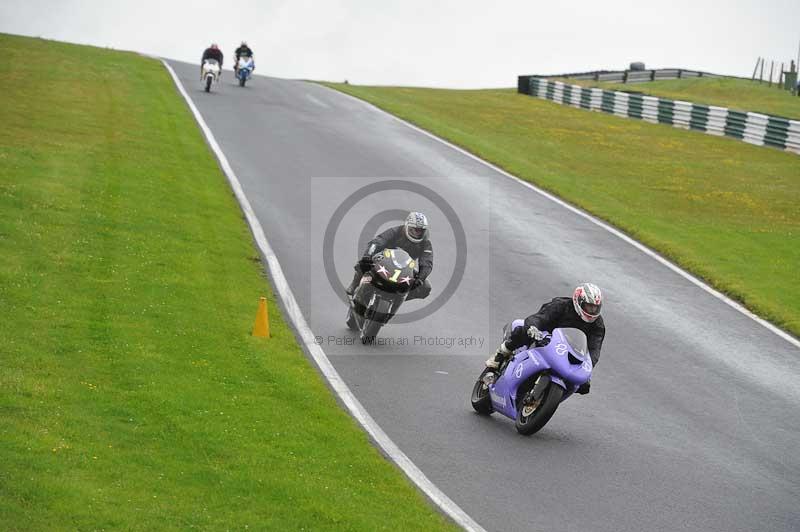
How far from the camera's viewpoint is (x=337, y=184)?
83.4 feet

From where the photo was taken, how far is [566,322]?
11.7 m

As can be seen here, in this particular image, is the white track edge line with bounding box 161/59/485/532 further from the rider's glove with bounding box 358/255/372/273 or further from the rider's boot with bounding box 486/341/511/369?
the rider's boot with bounding box 486/341/511/369

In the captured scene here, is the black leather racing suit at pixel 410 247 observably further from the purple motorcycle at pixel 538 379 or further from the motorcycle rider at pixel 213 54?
the motorcycle rider at pixel 213 54

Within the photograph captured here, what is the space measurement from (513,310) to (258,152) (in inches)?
513

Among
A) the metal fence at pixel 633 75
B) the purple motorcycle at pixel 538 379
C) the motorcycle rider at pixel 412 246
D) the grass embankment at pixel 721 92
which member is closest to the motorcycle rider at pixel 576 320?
the purple motorcycle at pixel 538 379

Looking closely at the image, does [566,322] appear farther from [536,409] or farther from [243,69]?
[243,69]

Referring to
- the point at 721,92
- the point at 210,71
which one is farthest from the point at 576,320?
the point at 721,92

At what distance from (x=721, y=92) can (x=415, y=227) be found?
51418mm

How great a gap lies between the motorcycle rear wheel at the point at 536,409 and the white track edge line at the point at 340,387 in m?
1.59

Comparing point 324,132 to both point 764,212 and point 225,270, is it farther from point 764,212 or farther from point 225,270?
point 225,270

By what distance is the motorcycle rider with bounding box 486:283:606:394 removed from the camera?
1141cm

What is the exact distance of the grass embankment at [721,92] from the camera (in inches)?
2137

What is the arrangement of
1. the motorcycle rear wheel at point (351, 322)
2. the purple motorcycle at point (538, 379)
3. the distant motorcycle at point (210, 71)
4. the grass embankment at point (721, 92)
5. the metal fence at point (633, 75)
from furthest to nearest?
the metal fence at point (633, 75) < the grass embankment at point (721, 92) < the distant motorcycle at point (210, 71) < the motorcycle rear wheel at point (351, 322) < the purple motorcycle at point (538, 379)

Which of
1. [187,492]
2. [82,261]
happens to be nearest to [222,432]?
[187,492]
